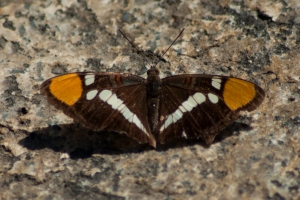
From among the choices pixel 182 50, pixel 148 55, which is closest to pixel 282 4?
pixel 182 50

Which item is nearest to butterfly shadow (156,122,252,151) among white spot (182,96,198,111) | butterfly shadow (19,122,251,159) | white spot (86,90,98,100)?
butterfly shadow (19,122,251,159)

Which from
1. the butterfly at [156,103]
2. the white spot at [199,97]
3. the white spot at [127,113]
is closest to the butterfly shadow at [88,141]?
the butterfly at [156,103]

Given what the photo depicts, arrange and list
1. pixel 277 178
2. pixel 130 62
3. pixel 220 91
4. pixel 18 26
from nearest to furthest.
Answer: pixel 277 178 < pixel 220 91 < pixel 130 62 < pixel 18 26

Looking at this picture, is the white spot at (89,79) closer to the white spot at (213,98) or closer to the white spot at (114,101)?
the white spot at (114,101)

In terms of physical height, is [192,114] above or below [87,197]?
above

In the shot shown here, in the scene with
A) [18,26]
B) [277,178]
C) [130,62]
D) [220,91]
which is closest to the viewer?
[277,178]

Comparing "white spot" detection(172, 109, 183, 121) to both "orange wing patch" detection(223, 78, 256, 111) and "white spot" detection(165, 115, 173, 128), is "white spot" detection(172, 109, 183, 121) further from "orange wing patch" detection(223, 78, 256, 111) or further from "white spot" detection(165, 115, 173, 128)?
"orange wing patch" detection(223, 78, 256, 111)

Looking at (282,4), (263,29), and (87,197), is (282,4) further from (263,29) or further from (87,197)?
(87,197)
